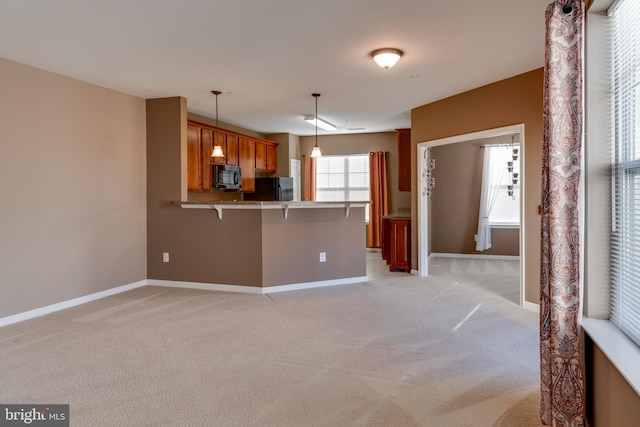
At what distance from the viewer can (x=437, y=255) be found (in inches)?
309

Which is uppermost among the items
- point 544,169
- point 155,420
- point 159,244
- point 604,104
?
point 604,104

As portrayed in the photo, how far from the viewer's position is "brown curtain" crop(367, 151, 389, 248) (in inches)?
312

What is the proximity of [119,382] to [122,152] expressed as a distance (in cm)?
317

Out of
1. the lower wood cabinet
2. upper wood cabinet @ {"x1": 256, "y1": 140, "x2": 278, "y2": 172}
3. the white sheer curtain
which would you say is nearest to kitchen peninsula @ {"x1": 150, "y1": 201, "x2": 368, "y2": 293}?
the lower wood cabinet

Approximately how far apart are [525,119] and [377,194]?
4.00 meters

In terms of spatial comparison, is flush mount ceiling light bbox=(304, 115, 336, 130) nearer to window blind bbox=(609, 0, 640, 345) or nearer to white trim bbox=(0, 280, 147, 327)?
white trim bbox=(0, 280, 147, 327)

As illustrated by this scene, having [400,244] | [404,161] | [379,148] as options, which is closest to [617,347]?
[400,244]

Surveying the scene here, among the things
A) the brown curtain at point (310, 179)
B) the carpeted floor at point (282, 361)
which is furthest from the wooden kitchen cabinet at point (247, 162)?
the carpeted floor at point (282, 361)

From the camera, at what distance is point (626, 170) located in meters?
1.71

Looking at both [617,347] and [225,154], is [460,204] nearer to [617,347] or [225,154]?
[225,154]

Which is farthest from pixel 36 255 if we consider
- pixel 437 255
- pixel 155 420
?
pixel 437 255

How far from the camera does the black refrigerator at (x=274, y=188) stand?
22.1 ft

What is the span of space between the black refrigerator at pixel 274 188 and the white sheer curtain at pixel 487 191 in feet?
11.7

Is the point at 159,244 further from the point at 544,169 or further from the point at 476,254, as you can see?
the point at 476,254
